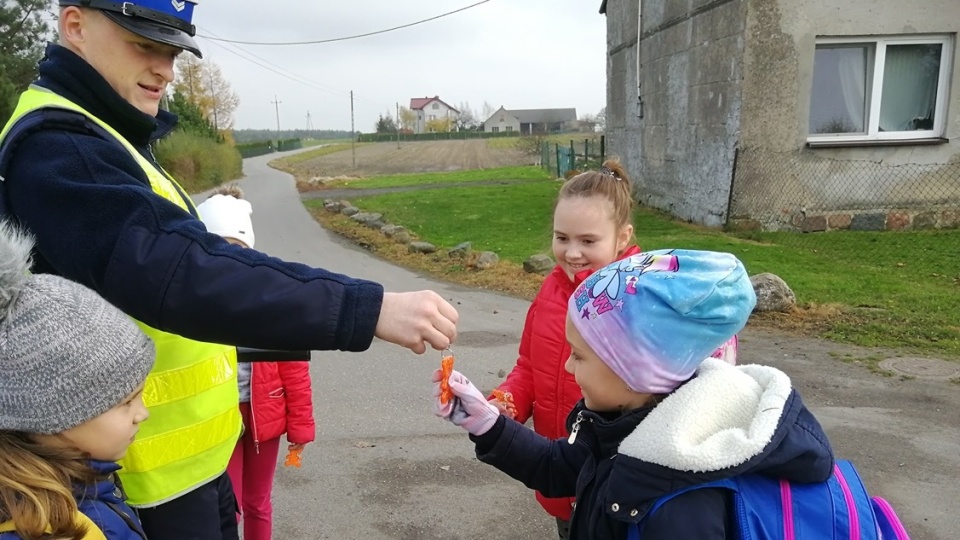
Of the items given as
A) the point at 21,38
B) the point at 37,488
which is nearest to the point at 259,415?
the point at 37,488

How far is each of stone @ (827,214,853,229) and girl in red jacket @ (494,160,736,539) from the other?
939 centimetres

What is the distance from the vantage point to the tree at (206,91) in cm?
4431

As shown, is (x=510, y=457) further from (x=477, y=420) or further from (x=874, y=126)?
(x=874, y=126)

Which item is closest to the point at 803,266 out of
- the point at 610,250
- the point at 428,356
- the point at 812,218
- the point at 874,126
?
the point at 812,218

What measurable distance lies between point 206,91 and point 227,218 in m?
51.9

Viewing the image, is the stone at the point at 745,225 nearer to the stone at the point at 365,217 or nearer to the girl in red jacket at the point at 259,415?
the stone at the point at 365,217

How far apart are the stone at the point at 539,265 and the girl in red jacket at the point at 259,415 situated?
20.1 ft

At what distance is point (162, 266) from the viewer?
146cm

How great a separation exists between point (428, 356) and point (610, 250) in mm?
3782

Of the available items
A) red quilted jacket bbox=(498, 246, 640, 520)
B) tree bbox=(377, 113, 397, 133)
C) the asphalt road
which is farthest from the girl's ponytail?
tree bbox=(377, 113, 397, 133)

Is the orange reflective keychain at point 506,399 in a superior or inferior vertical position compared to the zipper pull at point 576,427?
inferior

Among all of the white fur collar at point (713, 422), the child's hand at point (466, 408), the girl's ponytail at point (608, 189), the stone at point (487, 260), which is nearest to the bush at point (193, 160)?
the stone at point (487, 260)

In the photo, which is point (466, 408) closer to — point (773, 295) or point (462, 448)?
point (462, 448)

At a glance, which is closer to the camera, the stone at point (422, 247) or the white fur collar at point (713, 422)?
the white fur collar at point (713, 422)
